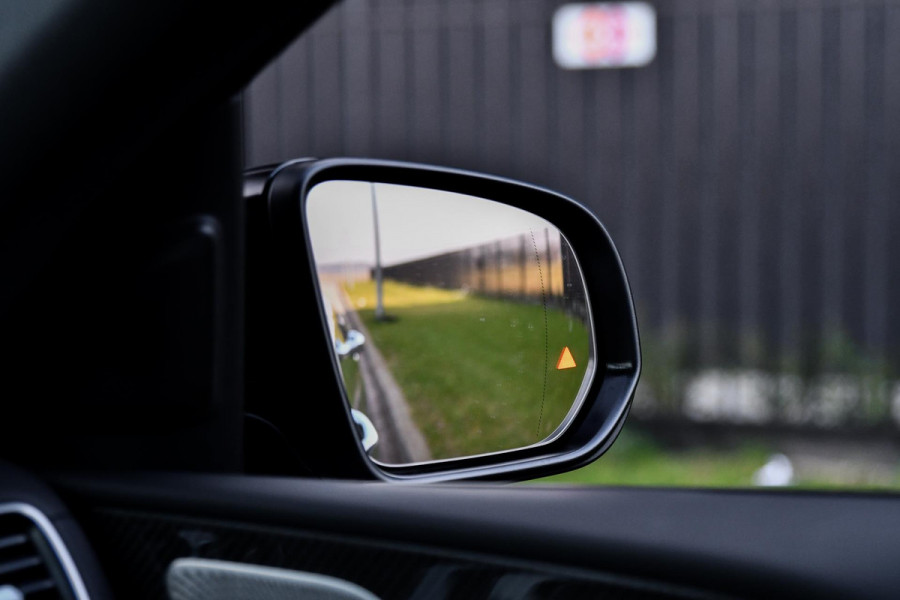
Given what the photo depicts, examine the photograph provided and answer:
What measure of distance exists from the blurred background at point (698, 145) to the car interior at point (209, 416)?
14.0 ft

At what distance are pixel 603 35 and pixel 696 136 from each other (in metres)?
0.73

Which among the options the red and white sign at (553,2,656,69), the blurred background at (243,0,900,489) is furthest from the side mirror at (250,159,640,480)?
the red and white sign at (553,2,656,69)

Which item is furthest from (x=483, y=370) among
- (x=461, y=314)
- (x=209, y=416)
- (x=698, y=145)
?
(x=698, y=145)

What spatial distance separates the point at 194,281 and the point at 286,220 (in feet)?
0.47

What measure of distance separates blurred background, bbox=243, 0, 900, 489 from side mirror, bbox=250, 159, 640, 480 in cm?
403

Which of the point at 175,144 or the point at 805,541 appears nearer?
the point at 805,541

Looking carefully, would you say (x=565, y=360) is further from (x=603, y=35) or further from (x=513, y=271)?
(x=603, y=35)

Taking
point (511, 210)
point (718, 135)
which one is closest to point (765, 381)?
point (718, 135)

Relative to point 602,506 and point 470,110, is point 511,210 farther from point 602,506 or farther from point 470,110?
point 470,110

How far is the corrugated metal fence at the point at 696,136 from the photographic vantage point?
204 inches

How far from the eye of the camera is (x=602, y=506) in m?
0.75

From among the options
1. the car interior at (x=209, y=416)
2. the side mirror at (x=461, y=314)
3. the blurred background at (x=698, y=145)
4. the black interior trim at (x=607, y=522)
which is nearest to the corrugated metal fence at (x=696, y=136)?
the blurred background at (x=698, y=145)

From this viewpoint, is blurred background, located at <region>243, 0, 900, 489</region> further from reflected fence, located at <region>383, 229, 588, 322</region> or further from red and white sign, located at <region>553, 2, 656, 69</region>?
reflected fence, located at <region>383, 229, 588, 322</region>

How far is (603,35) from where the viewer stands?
5.29 m
